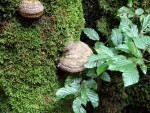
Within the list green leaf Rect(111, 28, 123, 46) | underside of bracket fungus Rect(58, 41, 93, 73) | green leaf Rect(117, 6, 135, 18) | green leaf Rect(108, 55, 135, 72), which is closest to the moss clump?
underside of bracket fungus Rect(58, 41, 93, 73)

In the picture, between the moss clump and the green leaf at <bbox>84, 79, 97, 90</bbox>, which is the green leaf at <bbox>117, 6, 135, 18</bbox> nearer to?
the moss clump

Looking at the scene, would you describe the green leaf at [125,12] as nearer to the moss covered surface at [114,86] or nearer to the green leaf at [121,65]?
the moss covered surface at [114,86]

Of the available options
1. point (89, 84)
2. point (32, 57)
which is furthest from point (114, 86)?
point (32, 57)

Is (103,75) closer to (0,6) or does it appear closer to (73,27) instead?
(73,27)

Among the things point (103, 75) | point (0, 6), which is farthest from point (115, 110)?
point (0, 6)

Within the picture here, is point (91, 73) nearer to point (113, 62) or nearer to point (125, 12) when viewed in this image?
point (113, 62)
